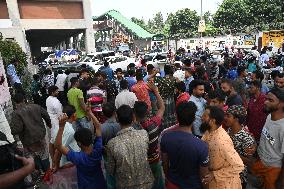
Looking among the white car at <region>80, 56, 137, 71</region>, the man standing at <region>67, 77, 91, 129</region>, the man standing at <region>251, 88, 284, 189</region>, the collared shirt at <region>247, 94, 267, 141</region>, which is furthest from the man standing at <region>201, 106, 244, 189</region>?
the white car at <region>80, 56, 137, 71</region>

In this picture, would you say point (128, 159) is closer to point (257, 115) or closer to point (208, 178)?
point (208, 178)

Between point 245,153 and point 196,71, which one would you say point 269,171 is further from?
point 196,71

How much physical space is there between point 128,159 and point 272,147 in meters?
1.71

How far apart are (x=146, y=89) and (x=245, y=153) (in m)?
3.17

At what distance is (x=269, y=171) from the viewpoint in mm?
3539

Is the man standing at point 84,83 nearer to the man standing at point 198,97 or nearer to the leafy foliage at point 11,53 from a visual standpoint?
the man standing at point 198,97

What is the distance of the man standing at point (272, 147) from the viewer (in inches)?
136

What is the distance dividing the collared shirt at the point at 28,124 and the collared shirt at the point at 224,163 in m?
3.32

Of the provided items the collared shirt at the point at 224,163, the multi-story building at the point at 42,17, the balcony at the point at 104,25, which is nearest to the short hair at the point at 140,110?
the collared shirt at the point at 224,163

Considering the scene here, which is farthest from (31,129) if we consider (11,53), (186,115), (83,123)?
(11,53)

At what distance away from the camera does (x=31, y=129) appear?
5289 millimetres

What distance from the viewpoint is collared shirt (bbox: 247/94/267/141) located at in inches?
197

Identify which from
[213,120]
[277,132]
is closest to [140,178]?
[213,120]

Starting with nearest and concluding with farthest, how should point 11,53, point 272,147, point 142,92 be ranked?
point 272,147 → point 142,92 → point 11,53
